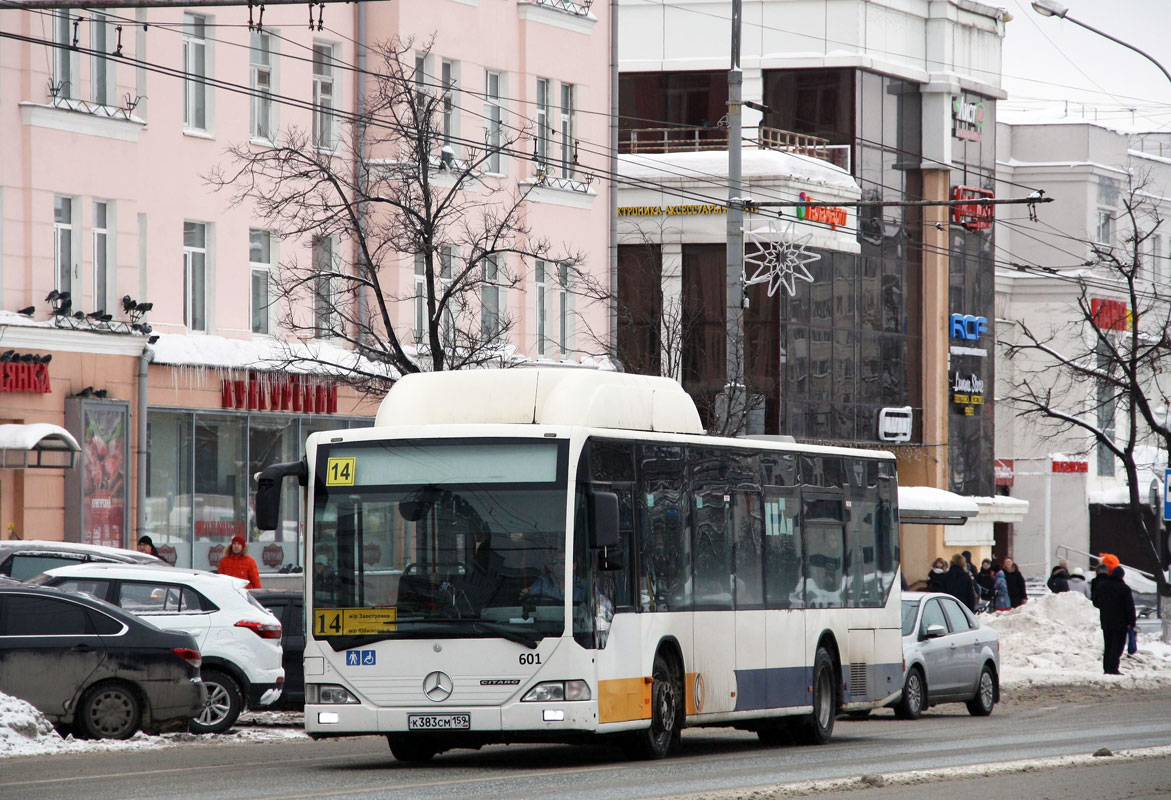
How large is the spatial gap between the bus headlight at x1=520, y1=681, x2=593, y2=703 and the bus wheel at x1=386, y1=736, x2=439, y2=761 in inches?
67.8

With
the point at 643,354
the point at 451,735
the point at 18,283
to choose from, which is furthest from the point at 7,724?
the point at 643,354

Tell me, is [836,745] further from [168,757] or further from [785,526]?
[168,757]

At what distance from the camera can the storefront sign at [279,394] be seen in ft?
109

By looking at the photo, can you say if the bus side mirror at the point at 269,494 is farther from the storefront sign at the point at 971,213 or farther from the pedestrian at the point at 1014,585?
the storefront sign at the point at 971,213

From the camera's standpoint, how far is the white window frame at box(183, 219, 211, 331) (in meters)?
32.9

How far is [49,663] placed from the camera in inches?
717

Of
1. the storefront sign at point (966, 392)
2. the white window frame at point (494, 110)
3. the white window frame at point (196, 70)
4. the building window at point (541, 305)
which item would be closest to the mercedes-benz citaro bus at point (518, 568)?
the white window frame at point (196, 70)

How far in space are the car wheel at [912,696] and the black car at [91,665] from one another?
29.6ft

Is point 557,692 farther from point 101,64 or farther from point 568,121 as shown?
point 568,121

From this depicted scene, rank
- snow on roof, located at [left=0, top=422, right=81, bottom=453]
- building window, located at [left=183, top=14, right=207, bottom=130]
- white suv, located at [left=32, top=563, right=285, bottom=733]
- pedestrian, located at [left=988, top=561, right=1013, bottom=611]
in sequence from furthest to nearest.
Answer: pedestrian, located at [left=988, top=561, right=1013, bottom=611]
building window, located at [left=183, top=14, right=207, bottom=130]
snow on roof, located at [left=0, top=422, right=81, bottom=453]
white suv, located at [left=32, top=563, right=285, bottom=733]

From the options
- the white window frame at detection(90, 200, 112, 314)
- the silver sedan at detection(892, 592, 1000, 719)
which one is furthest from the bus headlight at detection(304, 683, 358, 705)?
the white window frame at detection(90, 200, 112, 314)

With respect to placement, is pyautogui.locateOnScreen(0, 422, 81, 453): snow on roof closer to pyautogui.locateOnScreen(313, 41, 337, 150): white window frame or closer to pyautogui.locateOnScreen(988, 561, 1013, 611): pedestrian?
pyautogui.locateOnScreen(313, 41, 337, 150): white window frame

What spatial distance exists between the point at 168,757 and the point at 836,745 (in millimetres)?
6121

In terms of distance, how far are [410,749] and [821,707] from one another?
464 cm
